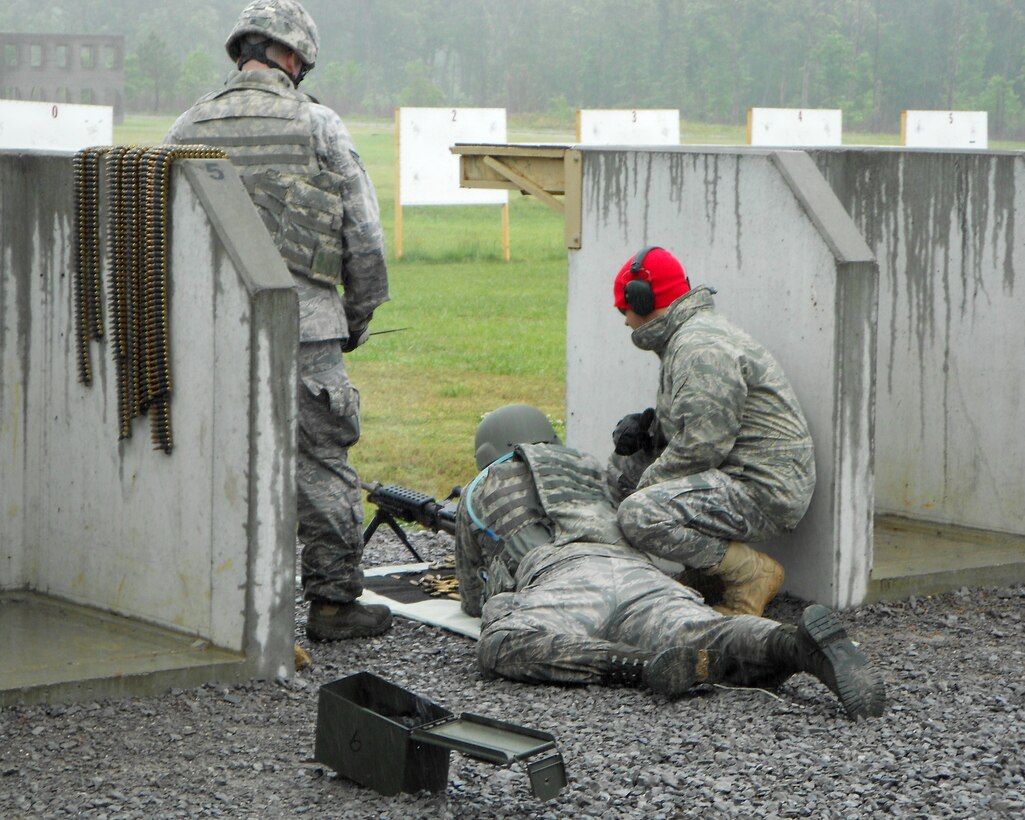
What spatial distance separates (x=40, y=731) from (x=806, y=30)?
5848 cm

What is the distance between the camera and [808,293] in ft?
19.1

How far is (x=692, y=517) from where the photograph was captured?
5520 millimetres

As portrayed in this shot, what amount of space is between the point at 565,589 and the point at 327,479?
0.91 meters

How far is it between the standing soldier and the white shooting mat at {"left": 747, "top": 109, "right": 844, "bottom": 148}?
19.9 metres

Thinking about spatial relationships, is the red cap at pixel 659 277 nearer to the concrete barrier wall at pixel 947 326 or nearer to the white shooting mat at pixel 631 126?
the concrete barrier wall at pixel 947 326

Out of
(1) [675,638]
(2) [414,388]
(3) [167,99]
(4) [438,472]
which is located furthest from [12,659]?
(3) [167,99]

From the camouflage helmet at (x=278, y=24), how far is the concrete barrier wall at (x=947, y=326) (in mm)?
2533

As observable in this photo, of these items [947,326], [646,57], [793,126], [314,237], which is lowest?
[947,326]

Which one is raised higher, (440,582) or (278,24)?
(278,24)

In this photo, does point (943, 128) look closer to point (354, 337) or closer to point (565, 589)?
point (354, 337)

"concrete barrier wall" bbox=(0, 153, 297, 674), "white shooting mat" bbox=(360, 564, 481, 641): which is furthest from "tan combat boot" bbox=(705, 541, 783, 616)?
"concrete barrier wall" bbox=(0, 153, 297, 674)

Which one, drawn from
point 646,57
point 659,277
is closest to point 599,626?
point 659,277

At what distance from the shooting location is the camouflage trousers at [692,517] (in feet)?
17.9

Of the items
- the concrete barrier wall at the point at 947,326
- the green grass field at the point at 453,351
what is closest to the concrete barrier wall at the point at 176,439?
the concrete barrier wall at the point at 947,326
